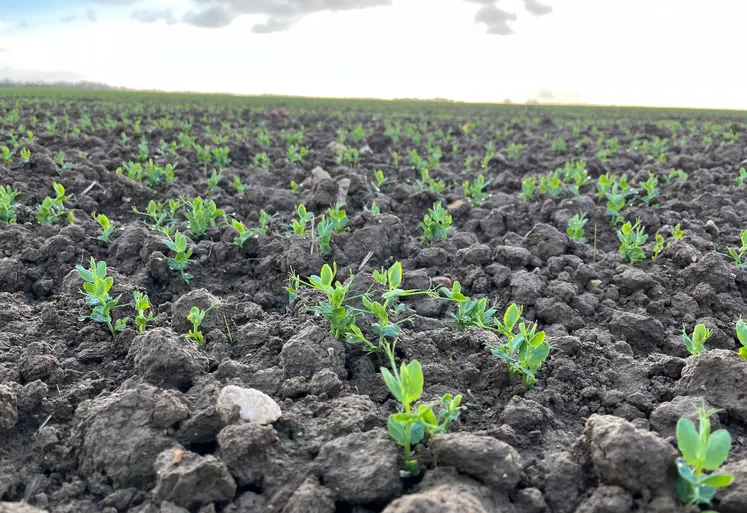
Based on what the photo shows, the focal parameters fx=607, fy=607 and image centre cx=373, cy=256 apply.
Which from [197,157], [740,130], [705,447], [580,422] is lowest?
[580,422]

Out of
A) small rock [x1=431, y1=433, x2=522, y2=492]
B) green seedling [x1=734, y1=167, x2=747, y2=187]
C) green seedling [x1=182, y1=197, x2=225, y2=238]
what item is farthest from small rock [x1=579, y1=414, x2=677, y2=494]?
green seedling [x1=734, y1=167, x2=747, y2=187]

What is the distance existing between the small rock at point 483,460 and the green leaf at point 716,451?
0.52m

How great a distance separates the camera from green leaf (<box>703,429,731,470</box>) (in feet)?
5.43

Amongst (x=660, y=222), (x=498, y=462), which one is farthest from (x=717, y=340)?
(x=660, y=222)

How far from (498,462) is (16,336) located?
7.83 ft

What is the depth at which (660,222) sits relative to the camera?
526cm

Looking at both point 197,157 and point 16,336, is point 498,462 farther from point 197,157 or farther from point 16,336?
point 197,157

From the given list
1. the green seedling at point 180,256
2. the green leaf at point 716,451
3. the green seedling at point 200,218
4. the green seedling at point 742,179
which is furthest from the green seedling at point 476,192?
the green leaf at point 716,451

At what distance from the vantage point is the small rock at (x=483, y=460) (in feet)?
6.02

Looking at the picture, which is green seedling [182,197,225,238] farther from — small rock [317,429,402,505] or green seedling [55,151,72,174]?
small rock [317,429,402,505]

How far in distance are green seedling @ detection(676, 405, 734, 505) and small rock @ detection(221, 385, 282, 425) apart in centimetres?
128

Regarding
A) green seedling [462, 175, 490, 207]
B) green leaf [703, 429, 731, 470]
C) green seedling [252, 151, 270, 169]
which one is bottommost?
green leaf [703, 429, 731, 470]

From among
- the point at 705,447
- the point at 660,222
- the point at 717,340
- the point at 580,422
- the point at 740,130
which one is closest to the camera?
the point at 705,447

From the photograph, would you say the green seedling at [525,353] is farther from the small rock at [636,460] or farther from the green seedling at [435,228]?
the green seedling at [435,228]
